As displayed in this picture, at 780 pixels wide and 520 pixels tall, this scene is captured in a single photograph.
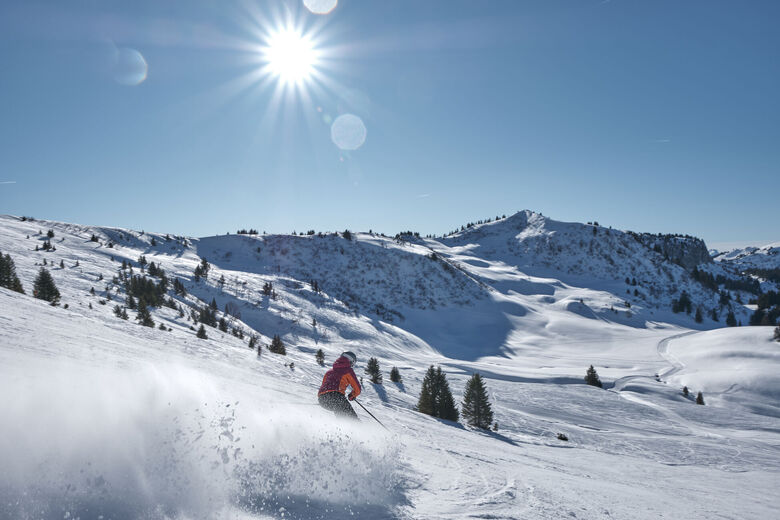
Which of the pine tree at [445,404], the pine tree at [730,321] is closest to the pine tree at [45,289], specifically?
the pine tree at [445,404]

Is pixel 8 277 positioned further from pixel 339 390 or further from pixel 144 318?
pixel 339 390

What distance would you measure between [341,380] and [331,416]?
936 millimetres

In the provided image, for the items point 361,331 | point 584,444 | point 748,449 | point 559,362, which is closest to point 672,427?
point 748,449

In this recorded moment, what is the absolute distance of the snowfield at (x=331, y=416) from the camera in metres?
4.26

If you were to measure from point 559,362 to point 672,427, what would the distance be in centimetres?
2283

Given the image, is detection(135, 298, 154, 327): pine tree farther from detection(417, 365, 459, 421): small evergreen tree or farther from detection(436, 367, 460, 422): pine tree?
detection(436, 367, 460, 422): pine tree

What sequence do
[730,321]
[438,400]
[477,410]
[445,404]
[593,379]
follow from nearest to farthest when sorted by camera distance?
[477,410], [445,404], [438,400], [593,379], [730,321]

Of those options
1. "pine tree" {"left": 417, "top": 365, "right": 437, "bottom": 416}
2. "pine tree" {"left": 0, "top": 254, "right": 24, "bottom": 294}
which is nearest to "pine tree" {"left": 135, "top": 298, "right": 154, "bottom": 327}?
"pine tree" {"left": 0, "top": 254, "right": 24, "bottom": 294}

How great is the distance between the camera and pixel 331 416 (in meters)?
9.29

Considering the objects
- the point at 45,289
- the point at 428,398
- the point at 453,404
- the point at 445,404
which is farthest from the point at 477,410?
the point at 45,289

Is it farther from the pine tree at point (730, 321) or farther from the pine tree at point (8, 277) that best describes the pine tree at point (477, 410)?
the pine tree at point (730, 321)

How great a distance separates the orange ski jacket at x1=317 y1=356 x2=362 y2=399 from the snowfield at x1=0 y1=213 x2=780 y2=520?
911mm

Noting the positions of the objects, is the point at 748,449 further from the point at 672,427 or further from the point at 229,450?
the point at 229,450

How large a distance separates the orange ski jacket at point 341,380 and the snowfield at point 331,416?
35.9 inches
